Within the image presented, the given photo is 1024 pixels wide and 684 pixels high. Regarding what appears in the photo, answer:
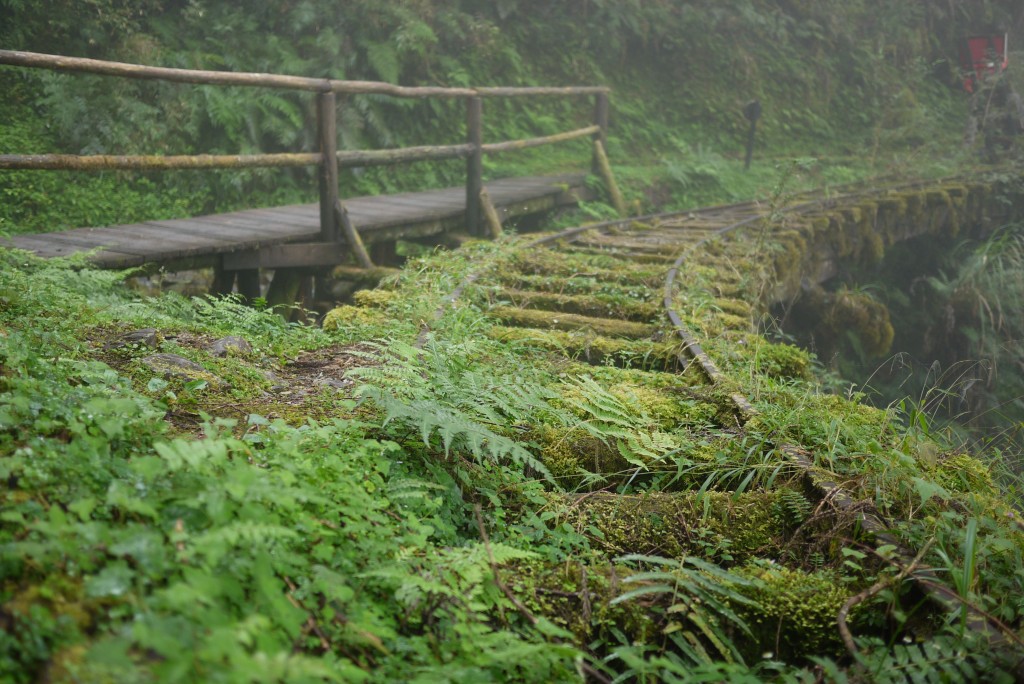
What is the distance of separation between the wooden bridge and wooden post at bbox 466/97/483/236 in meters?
0.01

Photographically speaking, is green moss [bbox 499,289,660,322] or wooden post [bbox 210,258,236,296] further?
wooden post [bbox 210,258,236,296]

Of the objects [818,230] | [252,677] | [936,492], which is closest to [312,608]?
[252,677]

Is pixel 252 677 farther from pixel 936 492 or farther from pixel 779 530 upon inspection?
pixel 936 492

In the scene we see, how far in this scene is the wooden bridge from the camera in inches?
219

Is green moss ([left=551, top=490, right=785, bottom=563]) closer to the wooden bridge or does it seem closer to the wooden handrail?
the wooden bridge

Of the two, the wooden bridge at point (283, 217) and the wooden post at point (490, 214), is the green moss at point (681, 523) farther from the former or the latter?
the wooden post at point (490, 214)

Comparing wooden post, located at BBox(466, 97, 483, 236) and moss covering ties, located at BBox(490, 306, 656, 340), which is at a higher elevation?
wooden post, located at BBox(466, 97, 483, 236)

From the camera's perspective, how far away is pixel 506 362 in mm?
3881

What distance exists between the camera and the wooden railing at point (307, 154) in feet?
16.9

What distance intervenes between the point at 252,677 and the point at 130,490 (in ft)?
2.01

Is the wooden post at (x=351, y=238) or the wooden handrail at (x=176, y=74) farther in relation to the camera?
the wooden post at (x=351, y=238)

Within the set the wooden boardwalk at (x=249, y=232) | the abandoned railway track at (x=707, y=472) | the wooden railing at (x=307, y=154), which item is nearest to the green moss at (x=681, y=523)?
the abandoned railway track at (x=707, y=472)

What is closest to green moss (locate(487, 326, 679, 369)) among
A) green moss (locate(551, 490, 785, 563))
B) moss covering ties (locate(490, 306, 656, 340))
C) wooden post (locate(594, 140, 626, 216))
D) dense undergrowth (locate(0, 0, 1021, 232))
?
moss covering ties (locate(490, 306, 656, 340))

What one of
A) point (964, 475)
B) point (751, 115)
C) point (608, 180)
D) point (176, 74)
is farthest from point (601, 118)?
point (964, 475)
